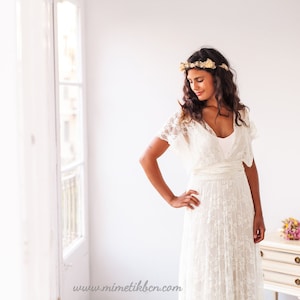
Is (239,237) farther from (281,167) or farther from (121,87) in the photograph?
(121,87)

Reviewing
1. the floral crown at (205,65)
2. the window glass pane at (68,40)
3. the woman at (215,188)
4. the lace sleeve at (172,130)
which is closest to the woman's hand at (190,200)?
the woman at (215,188)

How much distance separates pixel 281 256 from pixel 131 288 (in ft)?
3.48

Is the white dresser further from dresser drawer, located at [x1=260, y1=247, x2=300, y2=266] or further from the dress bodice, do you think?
the dress bodice

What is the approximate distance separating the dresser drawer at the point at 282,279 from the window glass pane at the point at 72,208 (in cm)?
115

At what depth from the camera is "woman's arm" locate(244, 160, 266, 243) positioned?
204 cm

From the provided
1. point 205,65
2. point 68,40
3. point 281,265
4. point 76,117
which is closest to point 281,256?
point 281,265

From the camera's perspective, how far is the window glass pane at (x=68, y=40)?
294 centimetres

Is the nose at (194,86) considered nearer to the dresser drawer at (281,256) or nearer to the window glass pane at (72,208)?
the dresser drawer at (281,256)

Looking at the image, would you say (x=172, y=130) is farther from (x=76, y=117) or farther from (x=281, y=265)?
(x=76, y=117)

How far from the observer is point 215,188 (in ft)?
6.41

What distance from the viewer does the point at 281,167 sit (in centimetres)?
267

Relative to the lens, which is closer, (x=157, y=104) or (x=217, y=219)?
(x=217, y=219)

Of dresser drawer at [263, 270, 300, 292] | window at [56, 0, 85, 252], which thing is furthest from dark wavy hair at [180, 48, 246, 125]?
window at [56, 0, 85, 252]

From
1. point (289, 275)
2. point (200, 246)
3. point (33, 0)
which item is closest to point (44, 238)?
point (33, 0)
